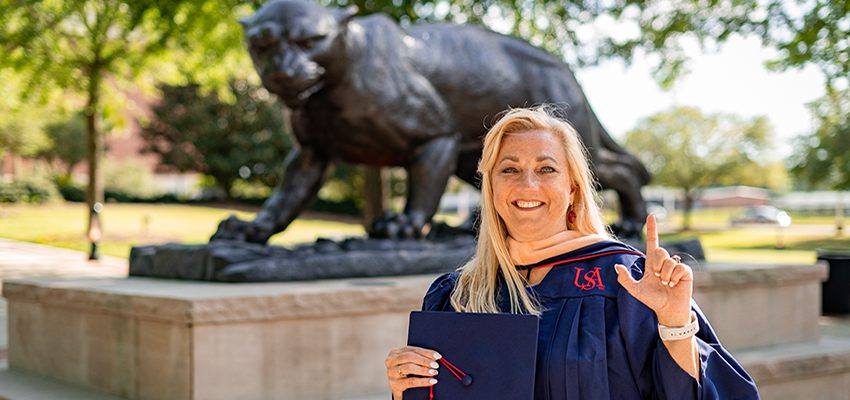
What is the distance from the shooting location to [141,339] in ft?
11.5

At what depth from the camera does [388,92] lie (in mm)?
4605

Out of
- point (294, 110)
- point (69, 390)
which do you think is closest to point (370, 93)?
point (294, 110)

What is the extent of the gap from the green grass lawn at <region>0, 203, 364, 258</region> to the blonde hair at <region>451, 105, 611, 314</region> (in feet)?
26.1

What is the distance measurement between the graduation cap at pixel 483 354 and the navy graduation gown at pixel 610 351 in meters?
0.10

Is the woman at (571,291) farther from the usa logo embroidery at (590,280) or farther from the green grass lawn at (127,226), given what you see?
the green grass lawn at (127,226)

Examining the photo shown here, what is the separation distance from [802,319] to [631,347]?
4.69 meters

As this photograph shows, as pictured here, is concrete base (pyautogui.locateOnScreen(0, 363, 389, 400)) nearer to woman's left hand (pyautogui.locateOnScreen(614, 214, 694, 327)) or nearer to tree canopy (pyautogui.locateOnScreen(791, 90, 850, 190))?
woman's left hand (pyautogui.locateOnScreen(614, 214, 694, 327))

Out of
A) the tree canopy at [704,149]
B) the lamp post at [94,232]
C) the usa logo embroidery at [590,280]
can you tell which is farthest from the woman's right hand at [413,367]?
the tree canopy at [704,149]

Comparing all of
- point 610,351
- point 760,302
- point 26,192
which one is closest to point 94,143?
point 26,192

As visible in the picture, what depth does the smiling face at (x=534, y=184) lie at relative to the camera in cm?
169

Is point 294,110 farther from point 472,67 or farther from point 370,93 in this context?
point 472,67

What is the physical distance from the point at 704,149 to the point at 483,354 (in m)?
40.2

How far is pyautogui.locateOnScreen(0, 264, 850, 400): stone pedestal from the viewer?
10.9 feet

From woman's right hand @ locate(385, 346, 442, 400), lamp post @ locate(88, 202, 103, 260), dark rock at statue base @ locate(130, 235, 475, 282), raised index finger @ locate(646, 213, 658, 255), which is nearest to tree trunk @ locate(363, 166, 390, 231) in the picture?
lamp post @ locate(88, 202, 103, 260)
